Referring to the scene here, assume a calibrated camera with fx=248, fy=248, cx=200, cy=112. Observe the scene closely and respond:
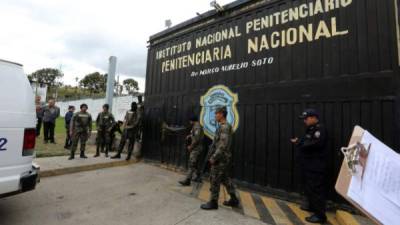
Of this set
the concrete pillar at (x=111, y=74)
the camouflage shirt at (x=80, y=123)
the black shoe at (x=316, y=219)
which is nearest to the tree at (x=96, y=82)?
the concrete pillar at (x=111, y=74)

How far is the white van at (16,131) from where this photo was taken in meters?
2.84

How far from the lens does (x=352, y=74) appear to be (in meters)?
4.04

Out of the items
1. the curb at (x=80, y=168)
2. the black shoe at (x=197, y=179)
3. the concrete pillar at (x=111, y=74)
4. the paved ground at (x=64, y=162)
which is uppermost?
the concrete pillar at (x=111, y=74)

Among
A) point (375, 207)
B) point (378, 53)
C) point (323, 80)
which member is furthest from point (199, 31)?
→ point (375, 207)

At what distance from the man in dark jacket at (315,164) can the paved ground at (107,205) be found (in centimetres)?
92

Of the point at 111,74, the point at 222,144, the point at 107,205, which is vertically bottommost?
the point at 107,205

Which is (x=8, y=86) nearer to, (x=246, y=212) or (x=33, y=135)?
(x=33, y=135)

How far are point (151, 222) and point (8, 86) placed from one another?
98.3 inches

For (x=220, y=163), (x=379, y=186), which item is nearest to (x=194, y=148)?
(x=220, y=163)

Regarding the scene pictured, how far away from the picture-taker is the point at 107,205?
160 inches

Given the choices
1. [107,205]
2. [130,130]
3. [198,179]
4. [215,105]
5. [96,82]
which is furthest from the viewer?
[96,82]

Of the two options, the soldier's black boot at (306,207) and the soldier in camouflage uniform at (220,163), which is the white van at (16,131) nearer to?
the soldier in camouflage uniform at (220,163)

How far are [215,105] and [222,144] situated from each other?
2117 millimetres

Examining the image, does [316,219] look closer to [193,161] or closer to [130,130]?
[193,161]
